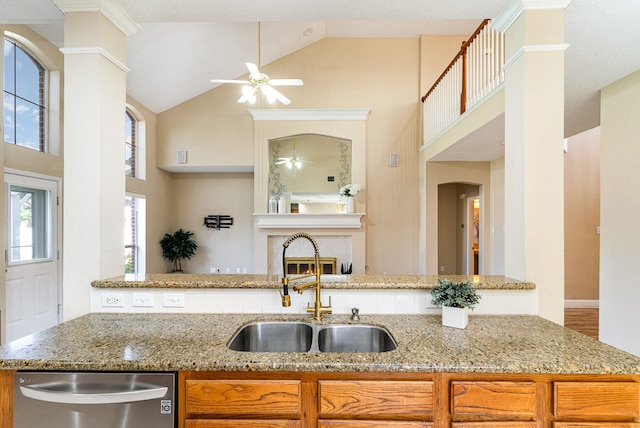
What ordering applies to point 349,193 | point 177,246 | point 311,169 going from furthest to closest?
point 311,169, point 177,246, point 349,193

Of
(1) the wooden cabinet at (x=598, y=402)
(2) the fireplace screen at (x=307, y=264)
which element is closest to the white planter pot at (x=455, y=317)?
(1) the wooden cabinet at (x=598, y=402)

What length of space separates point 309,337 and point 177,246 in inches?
199

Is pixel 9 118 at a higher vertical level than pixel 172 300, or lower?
higher

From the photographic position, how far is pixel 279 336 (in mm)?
1607

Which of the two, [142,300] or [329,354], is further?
[142,300]

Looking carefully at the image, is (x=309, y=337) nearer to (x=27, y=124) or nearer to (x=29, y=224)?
(x=29, y=224)

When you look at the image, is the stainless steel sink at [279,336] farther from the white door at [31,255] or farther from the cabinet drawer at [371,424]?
the white door at [31,255]

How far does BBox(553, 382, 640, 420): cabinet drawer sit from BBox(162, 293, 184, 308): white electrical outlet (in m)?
1.68

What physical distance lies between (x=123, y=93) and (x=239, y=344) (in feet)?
5.59

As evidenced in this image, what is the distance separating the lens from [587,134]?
18.1 ft

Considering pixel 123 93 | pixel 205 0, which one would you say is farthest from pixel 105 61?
pixel 205 0

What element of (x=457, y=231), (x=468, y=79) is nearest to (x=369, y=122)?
(x=468, y=79)

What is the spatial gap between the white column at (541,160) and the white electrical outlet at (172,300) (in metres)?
1.85

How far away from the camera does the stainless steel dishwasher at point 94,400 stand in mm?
1119
